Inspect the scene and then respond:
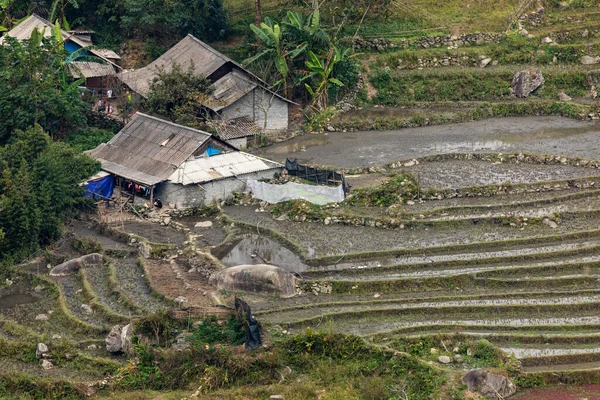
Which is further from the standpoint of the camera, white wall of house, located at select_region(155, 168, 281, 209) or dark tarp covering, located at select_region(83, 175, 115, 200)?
dark tarp covering, located at select_region(83, 175, 115, 200)

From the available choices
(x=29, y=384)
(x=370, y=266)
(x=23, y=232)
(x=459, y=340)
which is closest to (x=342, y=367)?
(x=459, y=340)

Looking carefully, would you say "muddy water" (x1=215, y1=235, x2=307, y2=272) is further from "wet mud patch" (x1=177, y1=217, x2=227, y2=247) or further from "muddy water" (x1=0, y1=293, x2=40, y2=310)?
"muddy water" (x1=0, y1=293, x2=40, y2=310)

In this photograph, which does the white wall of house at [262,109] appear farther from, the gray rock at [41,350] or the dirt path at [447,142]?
the gray rock at [41,350]

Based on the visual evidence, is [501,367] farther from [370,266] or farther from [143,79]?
[143,79]

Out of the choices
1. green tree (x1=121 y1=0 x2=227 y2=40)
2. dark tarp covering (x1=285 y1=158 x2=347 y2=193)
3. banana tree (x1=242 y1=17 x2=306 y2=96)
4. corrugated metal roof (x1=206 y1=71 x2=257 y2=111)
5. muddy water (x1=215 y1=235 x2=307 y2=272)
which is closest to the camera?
muddy water (x1=215 y1=235 x2=307 y2=272)

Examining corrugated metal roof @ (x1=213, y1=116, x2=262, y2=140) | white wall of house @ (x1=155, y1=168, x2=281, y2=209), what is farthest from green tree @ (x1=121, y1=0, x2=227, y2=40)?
white wall of house @ (x1=155, y1=168, x2=281, y2=209)

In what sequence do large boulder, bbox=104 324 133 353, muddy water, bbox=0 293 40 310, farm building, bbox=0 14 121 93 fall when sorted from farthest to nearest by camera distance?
farm building, bbox=0 14 121 93
muddy water, bbox=0 293 40 310
large boulder, bbox=104 324 133 353
